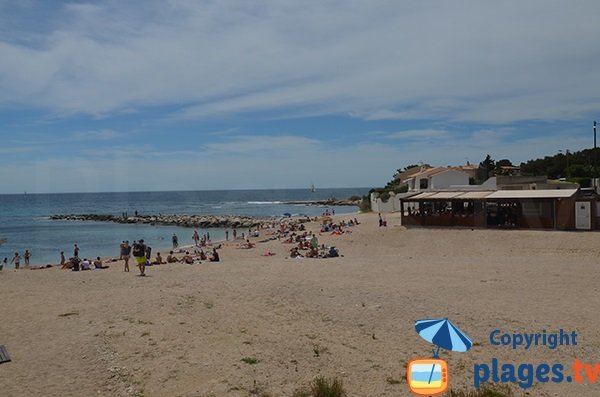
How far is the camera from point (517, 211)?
28.9 meters

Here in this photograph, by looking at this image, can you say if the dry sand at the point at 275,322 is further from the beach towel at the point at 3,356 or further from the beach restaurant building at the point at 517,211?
the beach restaurant building at the point at 517,211

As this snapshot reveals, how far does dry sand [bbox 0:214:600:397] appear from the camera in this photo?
8.77 metres

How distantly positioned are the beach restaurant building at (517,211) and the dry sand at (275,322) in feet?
22.4

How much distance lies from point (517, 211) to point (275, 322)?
2112cm

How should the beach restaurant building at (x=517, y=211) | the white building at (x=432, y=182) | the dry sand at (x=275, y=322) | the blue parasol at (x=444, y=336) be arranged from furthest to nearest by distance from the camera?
Answer: 1. the white building at (x=432, y=182)
2. the beach restaurant building at (x=517, y=211)
3. the dry sand at (x=275, y=322)
4. the blue parasol at (x=444, y=336)

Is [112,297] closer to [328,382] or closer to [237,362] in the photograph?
[237,362]

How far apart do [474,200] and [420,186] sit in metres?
21.5

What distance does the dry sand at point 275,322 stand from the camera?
28.8 ft

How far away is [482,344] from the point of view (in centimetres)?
1018

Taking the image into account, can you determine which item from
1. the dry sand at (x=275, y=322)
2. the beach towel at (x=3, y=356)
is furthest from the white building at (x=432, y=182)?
the beach towel at (x=3, y=356)

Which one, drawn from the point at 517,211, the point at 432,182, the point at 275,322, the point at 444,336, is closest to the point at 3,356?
the point at 275,322

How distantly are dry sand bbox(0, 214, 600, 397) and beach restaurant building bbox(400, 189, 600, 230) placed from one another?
684 cm

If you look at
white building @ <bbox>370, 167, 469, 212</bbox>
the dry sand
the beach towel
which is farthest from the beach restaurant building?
the beach towel

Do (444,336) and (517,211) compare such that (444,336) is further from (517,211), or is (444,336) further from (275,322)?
(517,211)
